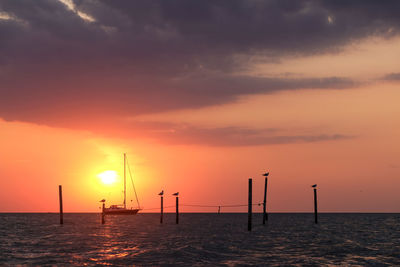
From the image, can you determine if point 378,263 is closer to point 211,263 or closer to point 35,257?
point 211,263

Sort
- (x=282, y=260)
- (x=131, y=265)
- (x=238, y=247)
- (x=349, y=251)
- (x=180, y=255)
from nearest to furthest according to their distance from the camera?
(x=131, y=265)
(x=282, y=260)
(x=180, y=255)
(x=349, y=251)
(x=238, y=247)

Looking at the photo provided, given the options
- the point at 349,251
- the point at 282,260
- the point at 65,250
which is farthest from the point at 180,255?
the point at 349,251

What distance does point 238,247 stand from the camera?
45.4m

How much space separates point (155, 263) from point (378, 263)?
615 inches

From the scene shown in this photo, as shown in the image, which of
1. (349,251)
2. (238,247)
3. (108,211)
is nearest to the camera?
(349,251)

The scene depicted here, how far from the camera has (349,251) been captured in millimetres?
41906

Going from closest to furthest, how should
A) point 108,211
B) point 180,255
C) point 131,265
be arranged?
point 131,265 < point 180,255 < point 108,211

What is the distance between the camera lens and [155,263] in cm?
3400

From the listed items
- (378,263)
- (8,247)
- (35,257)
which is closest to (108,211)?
(8,247)

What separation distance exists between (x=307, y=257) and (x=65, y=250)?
2085cm

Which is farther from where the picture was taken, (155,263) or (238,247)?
(238,247)

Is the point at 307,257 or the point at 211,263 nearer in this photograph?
the point at 211,263

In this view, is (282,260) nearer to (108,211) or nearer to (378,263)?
(378,263)

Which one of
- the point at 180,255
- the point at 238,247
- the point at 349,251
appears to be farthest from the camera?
the point at 238,247
